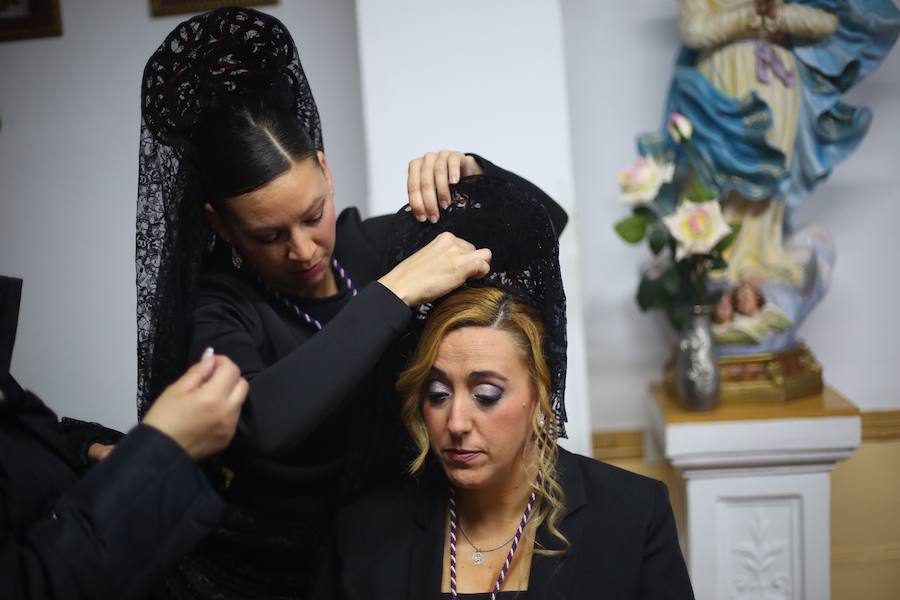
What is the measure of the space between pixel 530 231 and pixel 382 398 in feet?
1.53

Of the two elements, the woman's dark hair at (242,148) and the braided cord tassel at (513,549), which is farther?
the braided cord tassel at (513,549)

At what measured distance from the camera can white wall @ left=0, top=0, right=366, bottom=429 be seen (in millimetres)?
2883

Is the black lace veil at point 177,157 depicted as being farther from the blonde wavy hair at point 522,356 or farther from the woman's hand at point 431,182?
the blonde wavy hair at point 522,356

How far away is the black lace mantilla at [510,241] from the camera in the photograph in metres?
1.54

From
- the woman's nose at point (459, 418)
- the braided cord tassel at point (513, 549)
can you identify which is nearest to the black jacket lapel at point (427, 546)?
the braided cord tassel at point (513, 549)

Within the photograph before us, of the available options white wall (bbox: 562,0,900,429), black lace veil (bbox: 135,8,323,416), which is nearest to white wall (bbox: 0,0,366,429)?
white wall (bbox: 562,0,900,429)

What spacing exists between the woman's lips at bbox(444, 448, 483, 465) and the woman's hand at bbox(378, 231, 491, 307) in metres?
0.34

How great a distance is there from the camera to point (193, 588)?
1567 mm

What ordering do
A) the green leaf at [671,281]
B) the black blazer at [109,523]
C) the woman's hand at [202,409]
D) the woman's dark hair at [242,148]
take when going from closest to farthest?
1. the black blazer at [109,523]
2. the woman's hand at [202,409]
3. the woman's dark hair at [242,148]
4. the green leaf at [671,281]

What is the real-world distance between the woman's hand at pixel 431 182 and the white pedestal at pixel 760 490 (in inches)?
52.3

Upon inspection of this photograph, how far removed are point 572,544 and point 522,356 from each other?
1.25 feet

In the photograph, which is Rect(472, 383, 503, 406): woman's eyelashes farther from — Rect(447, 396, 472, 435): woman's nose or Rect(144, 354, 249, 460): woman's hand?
Rect(144, 354, 249, 460): woman's hand

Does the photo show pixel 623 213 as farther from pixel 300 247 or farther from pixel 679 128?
pixel 300 247

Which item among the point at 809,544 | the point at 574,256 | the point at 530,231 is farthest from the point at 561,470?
the point at 809,544
